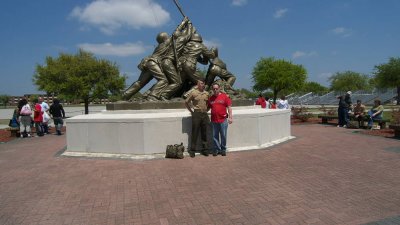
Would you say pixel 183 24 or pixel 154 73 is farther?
pixel 183 24

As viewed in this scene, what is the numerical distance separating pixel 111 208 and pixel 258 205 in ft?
6.32

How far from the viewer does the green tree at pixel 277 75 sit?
42406 mm

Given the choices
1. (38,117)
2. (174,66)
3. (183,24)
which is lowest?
(38,117)

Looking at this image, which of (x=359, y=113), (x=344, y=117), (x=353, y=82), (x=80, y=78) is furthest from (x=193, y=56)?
(x=353, y=82)

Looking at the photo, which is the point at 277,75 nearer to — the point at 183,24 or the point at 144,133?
the point at 183,24

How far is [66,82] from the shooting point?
2922 cm

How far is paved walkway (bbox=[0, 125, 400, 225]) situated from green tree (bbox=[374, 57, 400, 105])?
52.3 m

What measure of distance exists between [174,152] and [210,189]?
2.56m

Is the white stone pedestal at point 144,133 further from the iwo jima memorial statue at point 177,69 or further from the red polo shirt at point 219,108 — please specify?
the iwo jima memorial statue at point 177,69

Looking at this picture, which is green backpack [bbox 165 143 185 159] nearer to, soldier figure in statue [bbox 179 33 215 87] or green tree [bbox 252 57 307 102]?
soldier figure in statue [bbox 179 33 215 87]

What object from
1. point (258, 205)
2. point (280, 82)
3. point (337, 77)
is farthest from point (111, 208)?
point (337, 77)

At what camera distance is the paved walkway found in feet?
13.3

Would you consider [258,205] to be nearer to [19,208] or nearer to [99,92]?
[19,208]

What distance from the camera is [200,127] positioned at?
7.88 metres
